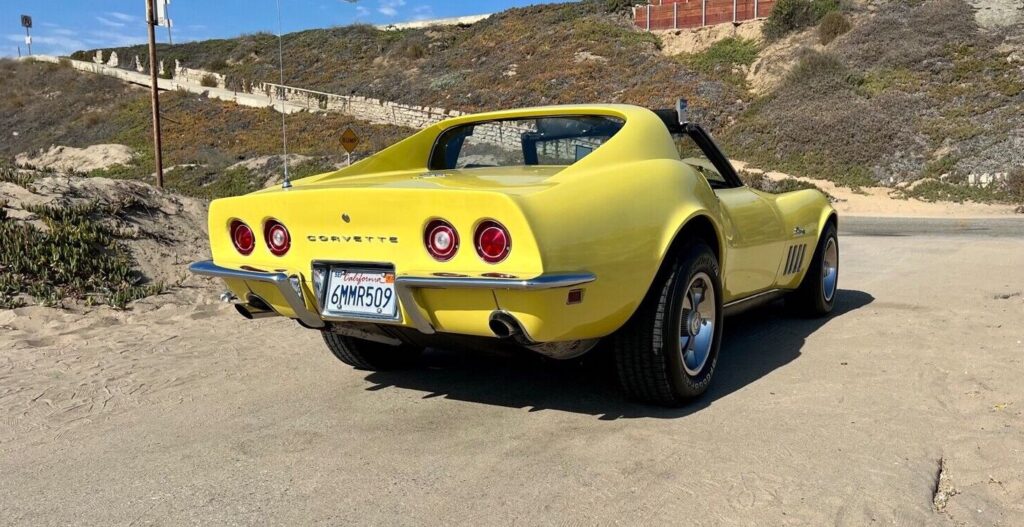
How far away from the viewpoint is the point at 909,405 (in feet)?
11.5

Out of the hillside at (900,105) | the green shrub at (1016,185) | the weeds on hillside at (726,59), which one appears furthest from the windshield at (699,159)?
the weeds on hillside at (726,59)

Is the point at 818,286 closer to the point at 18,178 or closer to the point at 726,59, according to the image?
the point at 18,178

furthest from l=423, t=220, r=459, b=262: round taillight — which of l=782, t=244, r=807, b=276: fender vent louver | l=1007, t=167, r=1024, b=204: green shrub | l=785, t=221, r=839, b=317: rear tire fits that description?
l=1007, t=167, r=1024, b=204: green shrub

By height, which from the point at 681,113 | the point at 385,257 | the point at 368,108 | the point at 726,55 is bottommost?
the point at 385,257

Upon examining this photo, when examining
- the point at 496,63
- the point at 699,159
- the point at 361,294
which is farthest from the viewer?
the point at 496,63

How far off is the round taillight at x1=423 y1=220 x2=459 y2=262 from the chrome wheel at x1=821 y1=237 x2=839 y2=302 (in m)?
3.51

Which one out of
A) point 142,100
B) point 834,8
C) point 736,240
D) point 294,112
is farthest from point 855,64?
point 142,100

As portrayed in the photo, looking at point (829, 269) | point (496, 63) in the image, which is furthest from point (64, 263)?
point (496, 63)

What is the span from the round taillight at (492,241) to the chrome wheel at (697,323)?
1037mm

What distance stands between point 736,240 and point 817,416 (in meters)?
1.05

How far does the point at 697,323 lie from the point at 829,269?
2.48m

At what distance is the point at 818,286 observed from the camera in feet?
18.0

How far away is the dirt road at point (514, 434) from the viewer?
262 cm

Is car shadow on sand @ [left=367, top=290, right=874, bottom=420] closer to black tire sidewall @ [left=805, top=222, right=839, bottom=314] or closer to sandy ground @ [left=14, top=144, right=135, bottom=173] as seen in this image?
black tire sidewall @ [left=805, top=222, right=839, bottom=314]
